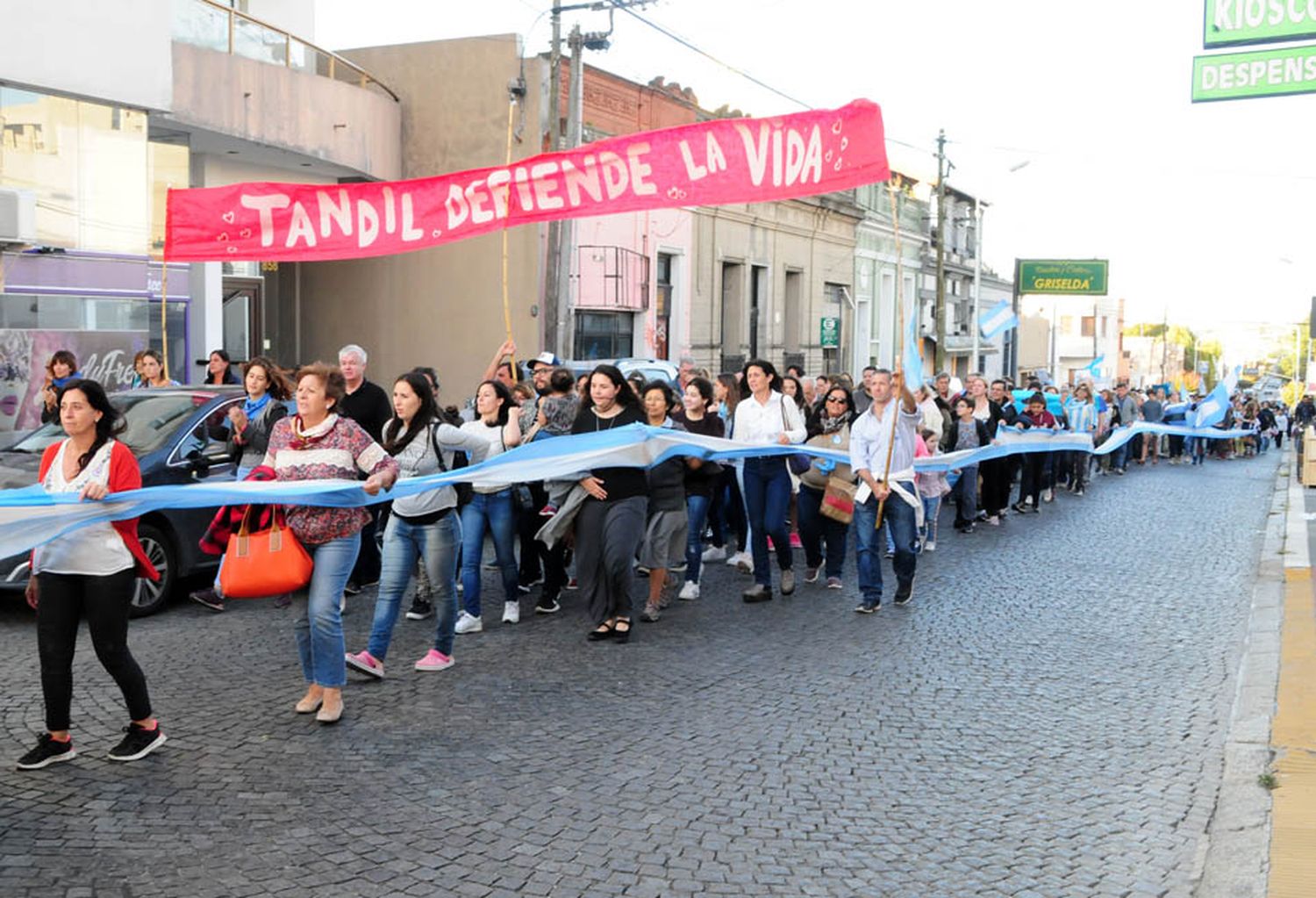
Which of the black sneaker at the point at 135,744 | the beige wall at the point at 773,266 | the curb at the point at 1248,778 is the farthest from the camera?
the beige wall at the point at 773,266

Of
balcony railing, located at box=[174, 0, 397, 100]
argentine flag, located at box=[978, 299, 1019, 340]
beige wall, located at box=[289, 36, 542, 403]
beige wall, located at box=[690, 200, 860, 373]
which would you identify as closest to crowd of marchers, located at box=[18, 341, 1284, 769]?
balcony railing, located at box=[174, 0, 397, 100]

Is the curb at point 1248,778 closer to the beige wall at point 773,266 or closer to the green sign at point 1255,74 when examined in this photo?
the green sign at point 1255,74

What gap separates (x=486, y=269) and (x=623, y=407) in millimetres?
16478

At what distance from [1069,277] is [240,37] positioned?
41367mm

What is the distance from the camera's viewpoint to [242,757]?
5.69 meters

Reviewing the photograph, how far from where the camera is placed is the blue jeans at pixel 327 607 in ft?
20.2

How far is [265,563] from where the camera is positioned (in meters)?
6.00

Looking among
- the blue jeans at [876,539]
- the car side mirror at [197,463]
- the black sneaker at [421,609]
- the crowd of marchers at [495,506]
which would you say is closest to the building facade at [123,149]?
the car side mirror at [197,463]

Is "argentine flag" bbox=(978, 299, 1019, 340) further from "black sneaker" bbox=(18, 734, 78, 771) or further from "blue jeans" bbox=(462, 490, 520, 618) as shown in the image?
"black sneaker" bbox=(18, 734, 78, 771)

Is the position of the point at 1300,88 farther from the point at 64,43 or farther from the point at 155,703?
the point at 64,43

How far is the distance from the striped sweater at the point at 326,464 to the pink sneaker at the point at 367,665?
103cm

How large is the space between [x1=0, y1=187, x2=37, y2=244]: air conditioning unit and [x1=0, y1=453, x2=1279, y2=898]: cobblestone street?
6683 millimetres

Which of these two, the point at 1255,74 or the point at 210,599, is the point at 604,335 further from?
the point at 210,599

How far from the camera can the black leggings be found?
18.0ft
